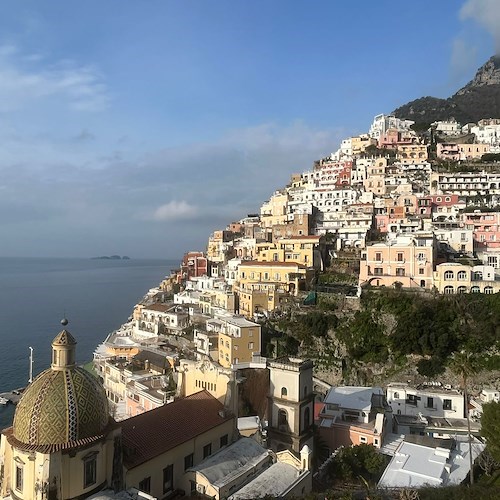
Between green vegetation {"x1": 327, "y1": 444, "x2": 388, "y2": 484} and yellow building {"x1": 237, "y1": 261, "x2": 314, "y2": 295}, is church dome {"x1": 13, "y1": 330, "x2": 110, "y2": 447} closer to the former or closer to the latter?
green vegetation {"x1": 327, "y1": 444, "x2": 388, "y2": 484}

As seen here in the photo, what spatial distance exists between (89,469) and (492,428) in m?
15.4

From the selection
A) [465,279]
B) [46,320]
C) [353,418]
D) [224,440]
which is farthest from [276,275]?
[46,320]

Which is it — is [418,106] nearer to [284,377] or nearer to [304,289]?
[304,289]

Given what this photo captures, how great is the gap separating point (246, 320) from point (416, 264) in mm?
15173

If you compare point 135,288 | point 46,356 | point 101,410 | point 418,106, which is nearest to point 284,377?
point 101,410

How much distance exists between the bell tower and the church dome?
10.5m

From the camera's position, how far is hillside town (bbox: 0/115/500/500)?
41.6ft

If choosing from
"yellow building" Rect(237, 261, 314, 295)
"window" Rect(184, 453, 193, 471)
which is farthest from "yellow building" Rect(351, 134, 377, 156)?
"window" Rect(184, 453, 193, 471)

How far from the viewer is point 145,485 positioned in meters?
14.1

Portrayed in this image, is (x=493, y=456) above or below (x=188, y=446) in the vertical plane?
below

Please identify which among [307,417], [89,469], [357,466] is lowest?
[357,466]

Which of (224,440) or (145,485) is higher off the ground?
(145,485)

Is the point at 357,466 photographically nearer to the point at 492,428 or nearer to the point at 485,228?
the point at 492,428

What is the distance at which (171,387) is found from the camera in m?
31.7
